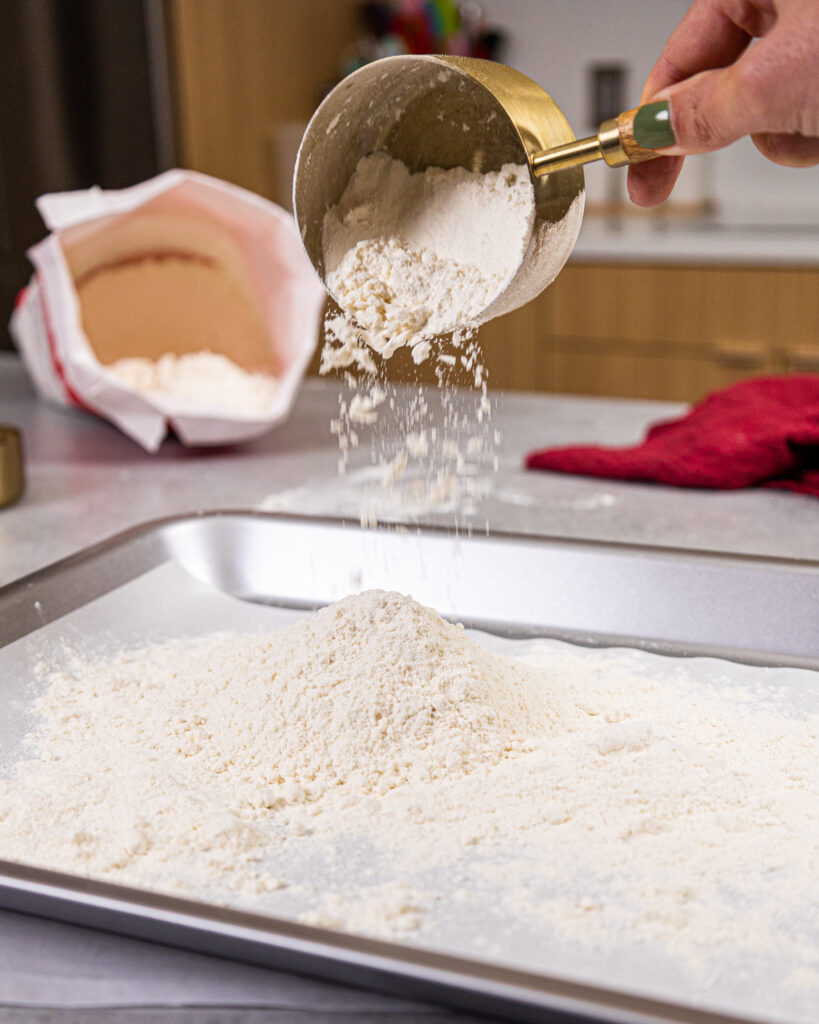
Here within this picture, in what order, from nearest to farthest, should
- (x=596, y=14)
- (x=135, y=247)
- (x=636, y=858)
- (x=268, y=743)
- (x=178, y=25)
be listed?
(x=636, y=858)
(x=268, y=743)
(x=135, y=247)
(x=178, y=25)
(x=596, y=14)

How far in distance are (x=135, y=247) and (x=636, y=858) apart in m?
0.98

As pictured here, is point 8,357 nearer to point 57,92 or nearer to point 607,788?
point 57,92

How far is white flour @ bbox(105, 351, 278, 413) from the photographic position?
1.21 m

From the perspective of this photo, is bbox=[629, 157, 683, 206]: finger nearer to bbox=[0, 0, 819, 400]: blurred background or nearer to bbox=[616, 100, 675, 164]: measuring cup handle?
bbox=[616, 100, 675, 164]: measuring cup handle

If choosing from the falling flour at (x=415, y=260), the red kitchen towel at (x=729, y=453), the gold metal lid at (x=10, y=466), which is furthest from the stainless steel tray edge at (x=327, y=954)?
the red kitchen towel at (x=729, y=453)

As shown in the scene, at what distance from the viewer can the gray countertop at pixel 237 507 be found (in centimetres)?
43

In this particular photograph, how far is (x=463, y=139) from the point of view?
734 mm

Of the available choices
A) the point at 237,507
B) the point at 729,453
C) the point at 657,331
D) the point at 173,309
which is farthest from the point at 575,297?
the point at 237,507

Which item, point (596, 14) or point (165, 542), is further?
point (596, 14)

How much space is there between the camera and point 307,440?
4.15ft

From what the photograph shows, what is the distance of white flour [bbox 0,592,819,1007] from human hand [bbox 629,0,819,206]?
0.33 meters

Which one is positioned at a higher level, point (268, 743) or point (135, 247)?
point (135, 247)

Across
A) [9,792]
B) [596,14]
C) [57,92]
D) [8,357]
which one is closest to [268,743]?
[9,792]

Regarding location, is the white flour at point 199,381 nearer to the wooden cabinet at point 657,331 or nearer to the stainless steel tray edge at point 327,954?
the stainless steel tray edge at point 327,954
